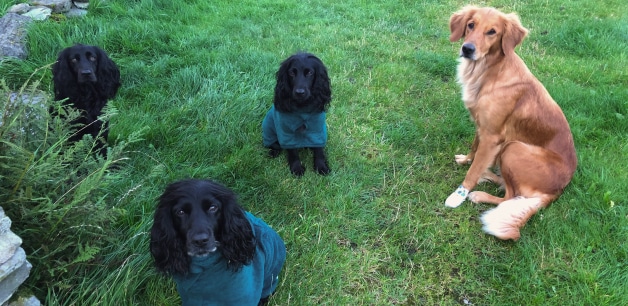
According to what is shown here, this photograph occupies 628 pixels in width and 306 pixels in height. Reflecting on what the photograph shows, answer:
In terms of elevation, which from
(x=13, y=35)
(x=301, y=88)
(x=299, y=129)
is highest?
(x=301, y=88)

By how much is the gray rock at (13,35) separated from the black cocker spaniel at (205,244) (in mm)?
3708

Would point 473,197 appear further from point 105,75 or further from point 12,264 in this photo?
point 105,75

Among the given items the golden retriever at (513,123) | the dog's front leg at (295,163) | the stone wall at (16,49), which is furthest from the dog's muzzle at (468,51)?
the stone wall at (16,49)

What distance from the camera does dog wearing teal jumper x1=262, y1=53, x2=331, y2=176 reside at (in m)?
3.45

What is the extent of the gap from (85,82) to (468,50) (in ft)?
10.1

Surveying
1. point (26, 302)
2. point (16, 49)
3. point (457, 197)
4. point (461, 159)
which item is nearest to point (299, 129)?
point (457, 197)

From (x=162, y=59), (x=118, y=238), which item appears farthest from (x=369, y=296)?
(x=162, y=59)

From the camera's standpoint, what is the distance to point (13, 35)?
15.2 feet

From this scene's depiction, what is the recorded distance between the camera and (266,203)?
127 inches

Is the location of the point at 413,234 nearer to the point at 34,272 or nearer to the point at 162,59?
the point at 34,272

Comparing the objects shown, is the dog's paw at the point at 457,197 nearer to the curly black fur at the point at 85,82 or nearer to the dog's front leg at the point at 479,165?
the dog's front leg at the point at 479,165

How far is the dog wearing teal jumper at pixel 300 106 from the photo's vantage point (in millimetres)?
3449

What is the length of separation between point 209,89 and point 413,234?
2540 millimetres

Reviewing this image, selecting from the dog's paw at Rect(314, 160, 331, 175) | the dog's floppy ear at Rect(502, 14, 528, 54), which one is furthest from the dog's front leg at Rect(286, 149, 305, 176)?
the dog's floppy ear at Rect(502, 14, 528, 54)
